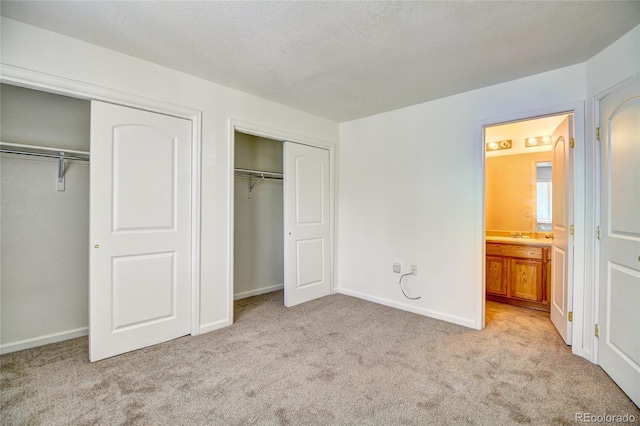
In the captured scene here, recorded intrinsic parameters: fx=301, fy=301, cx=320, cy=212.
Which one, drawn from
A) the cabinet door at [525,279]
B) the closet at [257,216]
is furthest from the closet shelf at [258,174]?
the cabinet door at [525,279]

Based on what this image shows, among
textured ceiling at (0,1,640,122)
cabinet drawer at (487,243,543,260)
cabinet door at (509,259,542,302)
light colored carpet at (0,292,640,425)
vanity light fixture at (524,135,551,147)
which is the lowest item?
light colored carpet at (0,292,640,425)

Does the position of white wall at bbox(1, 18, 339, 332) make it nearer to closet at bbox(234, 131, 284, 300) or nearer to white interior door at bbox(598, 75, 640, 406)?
closet at bbox(234, 131, 284, 300)

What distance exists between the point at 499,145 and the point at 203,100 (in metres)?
4.08

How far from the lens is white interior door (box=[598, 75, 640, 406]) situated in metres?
1.90

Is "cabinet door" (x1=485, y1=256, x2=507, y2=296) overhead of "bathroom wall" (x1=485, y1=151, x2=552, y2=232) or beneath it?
beneath

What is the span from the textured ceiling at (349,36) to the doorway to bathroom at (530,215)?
0.77 meters

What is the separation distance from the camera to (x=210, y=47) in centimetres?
229

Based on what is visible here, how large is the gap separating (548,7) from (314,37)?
4.72 feet

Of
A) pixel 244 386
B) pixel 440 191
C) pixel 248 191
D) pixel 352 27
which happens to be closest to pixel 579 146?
pixel 440 191

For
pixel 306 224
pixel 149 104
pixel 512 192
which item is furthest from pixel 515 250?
pixel 149 104

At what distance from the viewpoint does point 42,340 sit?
259 centimetres

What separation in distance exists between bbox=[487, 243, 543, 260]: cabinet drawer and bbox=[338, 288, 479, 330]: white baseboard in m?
1.31

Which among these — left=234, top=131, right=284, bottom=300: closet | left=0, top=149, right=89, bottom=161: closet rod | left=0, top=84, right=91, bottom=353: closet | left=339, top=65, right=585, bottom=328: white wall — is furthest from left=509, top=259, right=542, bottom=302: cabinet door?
left=0, top=149, right=89, bottom=161: closet rod

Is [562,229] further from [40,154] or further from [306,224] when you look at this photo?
[40,154]
